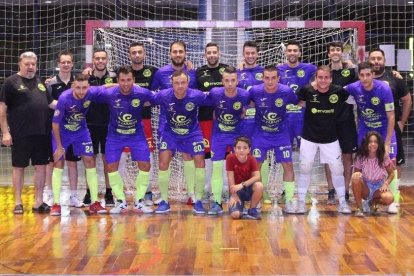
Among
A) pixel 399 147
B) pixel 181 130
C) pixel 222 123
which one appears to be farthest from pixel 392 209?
pixel 181 130

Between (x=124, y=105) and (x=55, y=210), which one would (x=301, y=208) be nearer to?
(x=124, y=105)

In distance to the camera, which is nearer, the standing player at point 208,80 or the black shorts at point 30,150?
the black shorts at point 30,150

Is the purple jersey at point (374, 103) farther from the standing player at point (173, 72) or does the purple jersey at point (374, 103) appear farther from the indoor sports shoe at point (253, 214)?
the standing player at point (173, 72)

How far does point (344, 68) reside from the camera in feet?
21.5

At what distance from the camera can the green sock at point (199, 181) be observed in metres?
6.19

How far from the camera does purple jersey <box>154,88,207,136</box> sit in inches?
236

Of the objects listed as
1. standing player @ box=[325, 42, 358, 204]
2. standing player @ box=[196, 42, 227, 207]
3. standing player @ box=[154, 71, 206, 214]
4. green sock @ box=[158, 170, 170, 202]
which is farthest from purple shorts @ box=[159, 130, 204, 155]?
→ standing player @ box=[325, 42, 358, 204]

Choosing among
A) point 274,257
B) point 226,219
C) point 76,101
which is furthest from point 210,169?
point 274,257

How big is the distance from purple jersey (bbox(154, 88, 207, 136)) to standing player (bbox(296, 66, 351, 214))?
986 millimetres

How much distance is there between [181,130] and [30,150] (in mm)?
1457

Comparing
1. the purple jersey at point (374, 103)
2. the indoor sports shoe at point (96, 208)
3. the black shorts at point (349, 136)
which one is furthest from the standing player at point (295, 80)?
the indoor sports shoe at point (96, 208)

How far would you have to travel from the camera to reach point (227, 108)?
238 inches

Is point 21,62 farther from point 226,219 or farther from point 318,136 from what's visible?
point 318,136

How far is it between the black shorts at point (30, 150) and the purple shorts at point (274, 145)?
201cm
